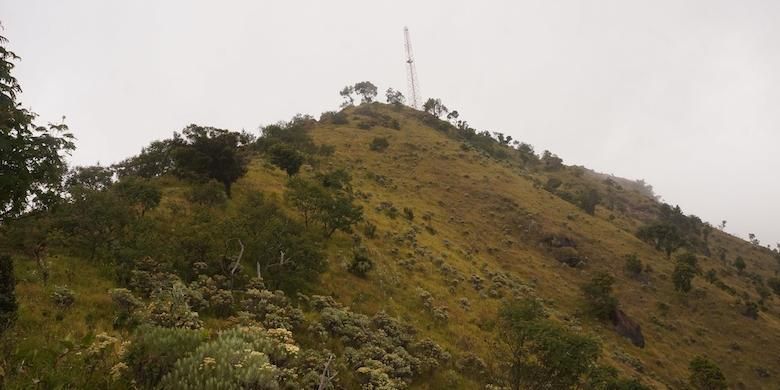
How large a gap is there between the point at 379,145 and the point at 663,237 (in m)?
50.3

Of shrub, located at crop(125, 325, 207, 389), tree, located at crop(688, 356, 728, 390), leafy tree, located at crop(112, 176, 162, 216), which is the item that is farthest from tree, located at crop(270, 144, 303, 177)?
tree, located at crop(688, 356, 728, 390)

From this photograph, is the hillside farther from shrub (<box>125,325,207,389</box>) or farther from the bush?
the bush

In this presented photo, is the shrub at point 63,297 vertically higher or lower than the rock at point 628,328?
higher

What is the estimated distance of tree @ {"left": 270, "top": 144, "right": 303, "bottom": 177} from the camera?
50.5m

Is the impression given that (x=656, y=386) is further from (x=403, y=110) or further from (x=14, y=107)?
(x=403, y=110)

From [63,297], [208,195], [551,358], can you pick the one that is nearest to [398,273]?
[208,195]

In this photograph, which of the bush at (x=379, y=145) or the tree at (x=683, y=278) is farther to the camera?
the bush at (x=379, y=145)

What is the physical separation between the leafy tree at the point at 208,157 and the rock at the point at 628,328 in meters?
40.9

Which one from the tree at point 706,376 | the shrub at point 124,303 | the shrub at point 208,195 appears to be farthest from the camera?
the tree at point 706,376

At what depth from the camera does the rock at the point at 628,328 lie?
1850 inches

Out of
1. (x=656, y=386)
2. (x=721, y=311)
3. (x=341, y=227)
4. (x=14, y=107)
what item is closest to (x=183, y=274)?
(x=14, y=107)

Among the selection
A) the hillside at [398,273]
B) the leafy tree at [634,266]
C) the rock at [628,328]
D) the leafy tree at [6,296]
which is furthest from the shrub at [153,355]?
the leafy tree at [634,266]

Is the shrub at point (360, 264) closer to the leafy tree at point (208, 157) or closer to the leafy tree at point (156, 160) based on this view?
the leafy tree at point (208, 157)

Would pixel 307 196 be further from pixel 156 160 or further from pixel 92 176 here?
pixel 92 176
